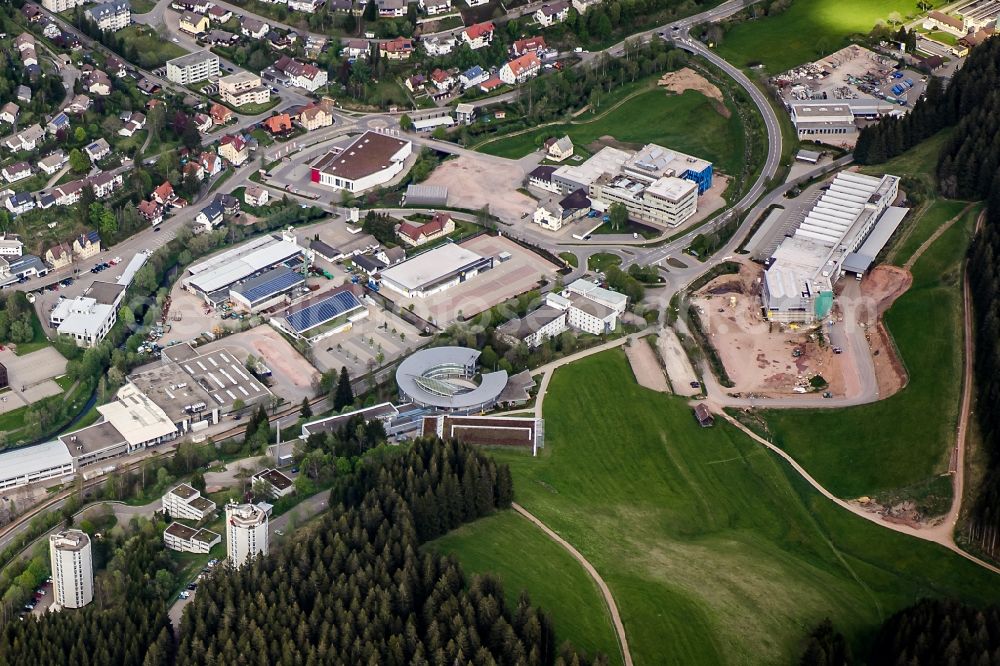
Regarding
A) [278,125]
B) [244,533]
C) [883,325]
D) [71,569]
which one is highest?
[883,325]

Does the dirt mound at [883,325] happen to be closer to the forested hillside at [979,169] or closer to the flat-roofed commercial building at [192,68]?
the forested hillside at [979,169]

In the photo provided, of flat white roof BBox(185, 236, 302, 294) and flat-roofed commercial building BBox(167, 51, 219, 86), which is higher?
flat-roofed commercial building BBox(167, 51, 219, 86)

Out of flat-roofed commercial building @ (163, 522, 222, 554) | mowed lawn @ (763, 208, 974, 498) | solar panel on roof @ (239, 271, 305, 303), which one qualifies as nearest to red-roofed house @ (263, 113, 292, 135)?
solar panel on roof @ (239, 271, 305, 303)

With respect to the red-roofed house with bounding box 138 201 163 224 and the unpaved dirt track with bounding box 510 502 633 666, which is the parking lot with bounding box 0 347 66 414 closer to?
the red-roofed house with bounding box 138 201 163 224

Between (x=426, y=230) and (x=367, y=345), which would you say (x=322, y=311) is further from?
(x=426, y=230)

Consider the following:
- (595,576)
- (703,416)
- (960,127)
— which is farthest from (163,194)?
(960,127)

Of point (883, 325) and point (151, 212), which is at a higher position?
point (883, 325)
